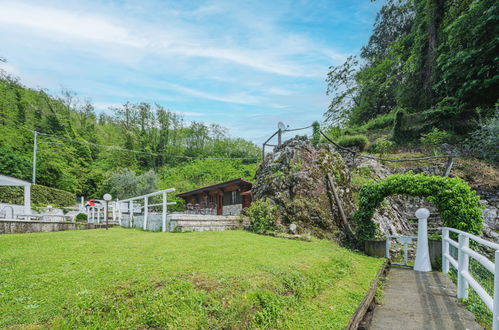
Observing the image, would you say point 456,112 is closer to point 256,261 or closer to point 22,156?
point 256,261

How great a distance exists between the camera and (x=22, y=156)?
88.6 ft

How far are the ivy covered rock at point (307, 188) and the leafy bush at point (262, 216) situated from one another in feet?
0.78

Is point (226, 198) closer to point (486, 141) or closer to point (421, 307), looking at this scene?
point (486, 141)

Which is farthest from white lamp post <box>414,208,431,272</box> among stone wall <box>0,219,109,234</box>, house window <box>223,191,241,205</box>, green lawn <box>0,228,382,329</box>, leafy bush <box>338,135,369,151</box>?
house window <box>223,191,241,205</box>

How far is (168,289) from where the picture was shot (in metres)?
2.76

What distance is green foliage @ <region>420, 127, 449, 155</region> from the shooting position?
1483cm

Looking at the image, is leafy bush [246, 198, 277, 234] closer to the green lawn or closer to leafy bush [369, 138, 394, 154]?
the green lawn

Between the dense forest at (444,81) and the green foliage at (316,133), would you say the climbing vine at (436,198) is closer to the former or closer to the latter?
the green foliage at (316,133)

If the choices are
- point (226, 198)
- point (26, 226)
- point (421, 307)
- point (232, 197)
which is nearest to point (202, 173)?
point (226, 198)

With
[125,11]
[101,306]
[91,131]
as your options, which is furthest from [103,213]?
[91,131]

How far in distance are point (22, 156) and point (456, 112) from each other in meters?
36.0

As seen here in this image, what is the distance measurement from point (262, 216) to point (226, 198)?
A: 35.0ft

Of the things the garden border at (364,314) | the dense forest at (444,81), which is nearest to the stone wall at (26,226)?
the garden border at (364,314)

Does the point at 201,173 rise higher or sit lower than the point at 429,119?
lower
